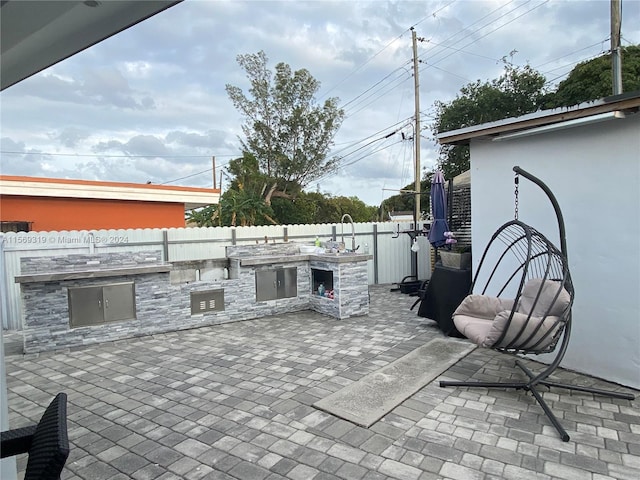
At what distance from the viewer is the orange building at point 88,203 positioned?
9.77 metres

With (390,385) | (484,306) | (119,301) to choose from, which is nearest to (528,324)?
(484,306)

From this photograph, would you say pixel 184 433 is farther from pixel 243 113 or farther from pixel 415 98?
pixel 243 113

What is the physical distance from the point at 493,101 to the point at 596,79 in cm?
332

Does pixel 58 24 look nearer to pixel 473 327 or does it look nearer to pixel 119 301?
pixel 473 327

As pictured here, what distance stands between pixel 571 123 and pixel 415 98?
12791 mm

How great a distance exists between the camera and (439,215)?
6.83m

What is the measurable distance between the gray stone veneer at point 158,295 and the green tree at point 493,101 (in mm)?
9355

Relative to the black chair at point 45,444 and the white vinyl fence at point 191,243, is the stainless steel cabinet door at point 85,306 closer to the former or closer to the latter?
the white vinyl fence at point 191,243

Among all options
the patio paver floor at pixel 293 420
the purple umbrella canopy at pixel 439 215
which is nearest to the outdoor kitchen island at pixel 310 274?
the purple umbrella canopy at pixel 439 215

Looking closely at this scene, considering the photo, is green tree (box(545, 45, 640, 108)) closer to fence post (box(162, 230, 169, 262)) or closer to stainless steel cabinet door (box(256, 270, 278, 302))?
stainless steel cabinet door (box(256, 270, 278, 302))

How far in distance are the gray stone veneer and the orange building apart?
603cm

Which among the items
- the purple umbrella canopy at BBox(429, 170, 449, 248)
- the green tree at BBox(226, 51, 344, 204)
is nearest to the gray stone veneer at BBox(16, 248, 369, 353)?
the purple umbrella canopy at BBox(429, 170, 449, 248)

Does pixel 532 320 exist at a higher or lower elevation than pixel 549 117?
lower

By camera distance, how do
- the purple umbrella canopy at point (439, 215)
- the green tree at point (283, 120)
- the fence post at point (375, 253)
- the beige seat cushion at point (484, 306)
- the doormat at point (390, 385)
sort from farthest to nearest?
the green tree at point (283, 120)
the fence post at point (375, 253)
the purple umbrella canopy at point (439, 215)
the beige seat cushion at point (484, 306)
the doormat at point (390, 385)
